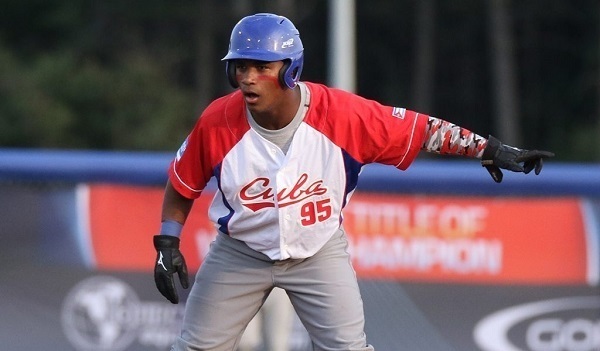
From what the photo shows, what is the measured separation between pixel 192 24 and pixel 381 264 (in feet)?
95.2

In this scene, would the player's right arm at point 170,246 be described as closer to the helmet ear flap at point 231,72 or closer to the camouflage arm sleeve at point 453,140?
the helmet ear flap at point 231,72

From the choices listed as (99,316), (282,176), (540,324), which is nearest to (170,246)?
(282,176)

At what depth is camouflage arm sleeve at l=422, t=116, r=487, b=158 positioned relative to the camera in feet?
18.1

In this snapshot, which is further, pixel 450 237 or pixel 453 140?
pixel 450 237

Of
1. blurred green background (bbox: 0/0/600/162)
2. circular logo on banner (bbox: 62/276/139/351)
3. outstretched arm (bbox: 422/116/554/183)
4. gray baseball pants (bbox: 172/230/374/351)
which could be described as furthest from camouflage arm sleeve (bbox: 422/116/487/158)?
blurred green background (bbox: 0/0/600/162)

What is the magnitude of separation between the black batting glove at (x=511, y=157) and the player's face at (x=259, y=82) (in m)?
0.97

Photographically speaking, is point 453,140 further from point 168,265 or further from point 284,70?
point 168,265

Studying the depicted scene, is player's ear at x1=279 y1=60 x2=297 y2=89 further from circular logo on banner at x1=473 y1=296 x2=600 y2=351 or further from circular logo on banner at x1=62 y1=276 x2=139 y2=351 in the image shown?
circular logo on banner at x1=473 y1=296 x2=600 y2=351

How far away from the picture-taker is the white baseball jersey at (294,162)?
543 centimetres

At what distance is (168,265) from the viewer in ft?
18.4

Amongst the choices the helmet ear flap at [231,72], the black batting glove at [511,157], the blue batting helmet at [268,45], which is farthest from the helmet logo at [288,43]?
the black batting glove at [511,157]

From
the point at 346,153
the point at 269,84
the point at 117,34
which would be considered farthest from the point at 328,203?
the point at 117,34

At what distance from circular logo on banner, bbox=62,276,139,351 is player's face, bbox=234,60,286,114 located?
8.72 feet

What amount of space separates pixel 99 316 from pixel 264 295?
2.20 metres
